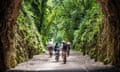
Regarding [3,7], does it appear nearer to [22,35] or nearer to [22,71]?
[22,71]

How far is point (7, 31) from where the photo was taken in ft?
74.7

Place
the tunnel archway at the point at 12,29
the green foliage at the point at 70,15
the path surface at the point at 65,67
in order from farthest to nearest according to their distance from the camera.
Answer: the green foliage at the point at 70,15 < the path surface at the point at 65,67 < the tunnel archway at the point at 12,29

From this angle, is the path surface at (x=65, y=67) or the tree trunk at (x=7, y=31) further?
the path surface at (x=65, y=67)

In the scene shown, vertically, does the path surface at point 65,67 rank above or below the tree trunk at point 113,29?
below

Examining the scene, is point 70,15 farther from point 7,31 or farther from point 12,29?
point 7,31

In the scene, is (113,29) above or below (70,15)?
below

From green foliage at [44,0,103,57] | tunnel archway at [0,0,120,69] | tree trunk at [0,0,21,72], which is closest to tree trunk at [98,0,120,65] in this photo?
tunnel archway at [0,0,120,69]

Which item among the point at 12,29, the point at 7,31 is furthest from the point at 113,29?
the point at 7,31

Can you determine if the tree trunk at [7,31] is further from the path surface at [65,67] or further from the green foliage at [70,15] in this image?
the green foliage at [70,15]

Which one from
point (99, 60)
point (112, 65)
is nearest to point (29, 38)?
point (99, 60)

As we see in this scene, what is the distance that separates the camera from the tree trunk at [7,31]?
2130 centimetres

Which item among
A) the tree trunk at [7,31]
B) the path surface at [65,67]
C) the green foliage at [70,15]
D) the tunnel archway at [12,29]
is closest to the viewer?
the tree trunk at [7,31]

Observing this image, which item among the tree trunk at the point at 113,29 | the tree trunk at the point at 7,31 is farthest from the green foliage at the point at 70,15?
the tree trunk at the point at 7,31

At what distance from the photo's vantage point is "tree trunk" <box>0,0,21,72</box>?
2130 cm
